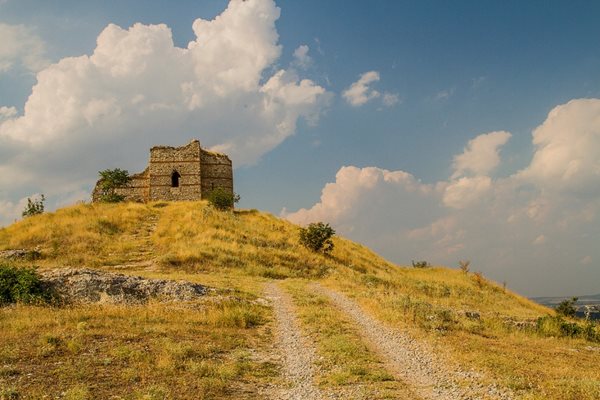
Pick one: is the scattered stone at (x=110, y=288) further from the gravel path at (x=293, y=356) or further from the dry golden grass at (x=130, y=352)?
the gravel path at (x=293, y=356)

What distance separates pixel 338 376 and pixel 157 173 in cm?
4470

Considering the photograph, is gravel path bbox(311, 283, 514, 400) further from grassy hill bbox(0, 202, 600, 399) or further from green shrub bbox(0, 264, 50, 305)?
green shrub bbox(0, 264, 50, 305)

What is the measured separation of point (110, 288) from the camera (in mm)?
16781

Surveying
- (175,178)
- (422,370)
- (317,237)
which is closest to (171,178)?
(175,178)

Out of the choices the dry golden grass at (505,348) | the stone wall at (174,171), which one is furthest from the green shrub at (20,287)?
the stone wall at (174,171)

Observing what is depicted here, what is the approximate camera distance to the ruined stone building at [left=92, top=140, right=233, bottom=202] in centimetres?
4969

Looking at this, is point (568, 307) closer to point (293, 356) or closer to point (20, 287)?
point (293, 356)

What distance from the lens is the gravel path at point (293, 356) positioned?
340 inches

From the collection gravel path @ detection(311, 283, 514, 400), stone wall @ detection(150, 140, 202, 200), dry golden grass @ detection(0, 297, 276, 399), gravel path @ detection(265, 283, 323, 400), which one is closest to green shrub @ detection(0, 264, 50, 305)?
dry golden grass @ detection(0, 297, 276, 399)

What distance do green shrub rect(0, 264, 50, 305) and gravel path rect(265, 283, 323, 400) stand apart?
27.6ft

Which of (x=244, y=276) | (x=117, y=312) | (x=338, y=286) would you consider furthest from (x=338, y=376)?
(x=244, y=276)

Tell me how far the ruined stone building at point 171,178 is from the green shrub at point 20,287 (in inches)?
1321

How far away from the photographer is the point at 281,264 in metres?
30.1

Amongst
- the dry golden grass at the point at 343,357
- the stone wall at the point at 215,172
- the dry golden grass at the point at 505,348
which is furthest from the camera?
the stone wall at the point at 215,172
